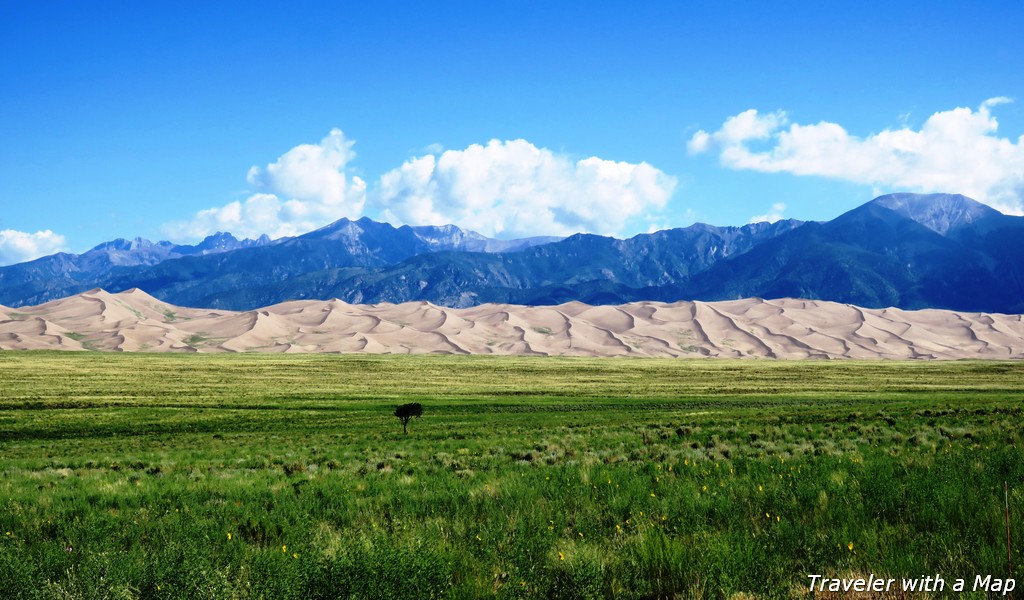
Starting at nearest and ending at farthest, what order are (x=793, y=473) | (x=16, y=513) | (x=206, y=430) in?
1. (x=16, y=513)
2. (x=793, y=473)
3. (x=206, y=430)

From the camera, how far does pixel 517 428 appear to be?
1342 inches

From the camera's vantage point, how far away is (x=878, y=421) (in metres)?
28.1

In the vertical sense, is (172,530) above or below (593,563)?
below

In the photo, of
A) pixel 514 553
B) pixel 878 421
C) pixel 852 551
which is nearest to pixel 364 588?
pixel 514 553

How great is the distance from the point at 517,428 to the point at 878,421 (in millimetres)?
16790

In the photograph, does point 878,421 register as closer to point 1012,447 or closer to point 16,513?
point 1012,447

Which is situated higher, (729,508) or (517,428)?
(729,508)

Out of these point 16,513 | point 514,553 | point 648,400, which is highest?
point 514,553

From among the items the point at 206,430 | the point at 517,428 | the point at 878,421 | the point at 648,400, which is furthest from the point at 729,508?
the point at 648,400

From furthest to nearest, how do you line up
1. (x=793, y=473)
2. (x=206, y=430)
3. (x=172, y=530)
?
(x=206, y=430), (x=793, y=473), (x=172, y=530)

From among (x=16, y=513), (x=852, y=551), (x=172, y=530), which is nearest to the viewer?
(x=852, y=551)

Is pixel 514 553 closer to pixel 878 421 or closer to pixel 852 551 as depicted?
pixel 852 551

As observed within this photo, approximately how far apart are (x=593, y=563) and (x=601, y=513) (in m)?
3.36

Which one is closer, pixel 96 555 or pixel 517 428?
pixel 96 555
